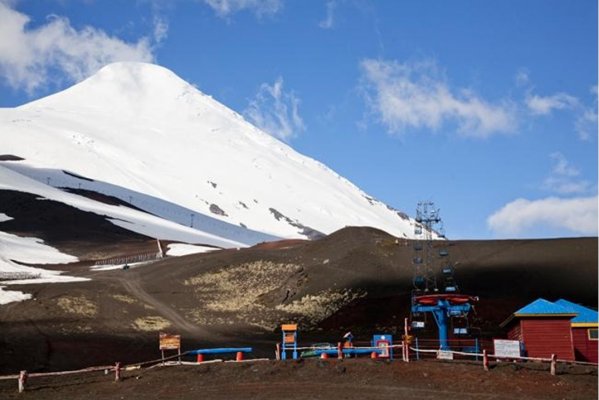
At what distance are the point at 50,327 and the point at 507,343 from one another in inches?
1207

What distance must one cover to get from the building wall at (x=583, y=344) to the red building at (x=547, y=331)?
224 cm

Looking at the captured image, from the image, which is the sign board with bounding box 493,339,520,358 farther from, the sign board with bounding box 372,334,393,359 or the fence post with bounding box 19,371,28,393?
the fence post with bounding box 19,371,28,393

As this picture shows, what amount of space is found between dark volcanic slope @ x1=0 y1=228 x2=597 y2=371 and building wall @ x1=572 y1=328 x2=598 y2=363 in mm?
14391

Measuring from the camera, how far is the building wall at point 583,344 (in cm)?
3959

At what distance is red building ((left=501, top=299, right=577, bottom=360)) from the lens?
123 ft

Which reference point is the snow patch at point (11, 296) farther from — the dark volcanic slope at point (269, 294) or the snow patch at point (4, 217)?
the snow patch at point (4, 217)

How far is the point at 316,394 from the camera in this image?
97.9 feet

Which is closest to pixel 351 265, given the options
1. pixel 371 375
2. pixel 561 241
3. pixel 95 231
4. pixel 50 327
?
pixel 561 241

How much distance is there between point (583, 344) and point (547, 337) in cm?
305

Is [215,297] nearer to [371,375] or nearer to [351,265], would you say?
[351,265]

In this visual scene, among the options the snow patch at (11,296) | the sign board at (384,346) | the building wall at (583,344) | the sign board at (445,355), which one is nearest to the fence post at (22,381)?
the sign board at (384,346)

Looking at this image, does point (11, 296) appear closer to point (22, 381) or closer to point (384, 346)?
point (22, 381)

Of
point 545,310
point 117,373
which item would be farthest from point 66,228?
point 545,310

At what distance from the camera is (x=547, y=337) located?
38.0 metres
